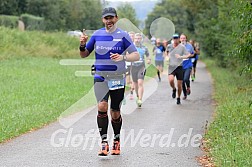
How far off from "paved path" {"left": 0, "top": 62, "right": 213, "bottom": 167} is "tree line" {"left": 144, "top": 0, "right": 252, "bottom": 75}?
174cm

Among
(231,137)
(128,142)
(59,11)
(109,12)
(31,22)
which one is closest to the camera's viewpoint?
(109,12)

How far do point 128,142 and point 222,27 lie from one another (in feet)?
69.6

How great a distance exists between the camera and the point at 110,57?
773cm

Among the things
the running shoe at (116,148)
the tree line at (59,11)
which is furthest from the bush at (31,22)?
the running shoe at (116,148)

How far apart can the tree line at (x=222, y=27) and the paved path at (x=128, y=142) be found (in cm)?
174

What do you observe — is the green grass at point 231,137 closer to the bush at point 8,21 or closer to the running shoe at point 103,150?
the running shoe at point 103,150

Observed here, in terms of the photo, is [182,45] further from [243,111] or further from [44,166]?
[44,166]

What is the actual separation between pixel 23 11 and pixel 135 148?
2376 inches

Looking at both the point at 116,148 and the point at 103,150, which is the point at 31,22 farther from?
the point at 103,150

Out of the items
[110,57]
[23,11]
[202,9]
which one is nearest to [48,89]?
[110,57]

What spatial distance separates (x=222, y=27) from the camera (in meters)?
29.2

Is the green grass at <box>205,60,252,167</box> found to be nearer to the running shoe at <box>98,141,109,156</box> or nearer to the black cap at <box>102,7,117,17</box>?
the running shoe at <box>98,141,109,156</box>

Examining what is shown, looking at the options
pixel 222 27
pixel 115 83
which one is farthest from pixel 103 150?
pixel 222 27

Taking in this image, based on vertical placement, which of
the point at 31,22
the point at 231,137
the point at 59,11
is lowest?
the point at 59,11
